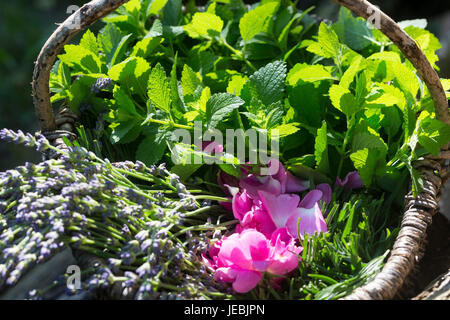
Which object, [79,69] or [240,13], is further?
[240,13]

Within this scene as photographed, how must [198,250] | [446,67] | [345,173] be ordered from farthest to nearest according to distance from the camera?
[446,67]
[345,173]
[198,250]

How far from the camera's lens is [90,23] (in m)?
0.70

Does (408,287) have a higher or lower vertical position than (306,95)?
lower

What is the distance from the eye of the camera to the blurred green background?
1.78 m

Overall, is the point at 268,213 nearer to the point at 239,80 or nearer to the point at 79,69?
the point at 239,80

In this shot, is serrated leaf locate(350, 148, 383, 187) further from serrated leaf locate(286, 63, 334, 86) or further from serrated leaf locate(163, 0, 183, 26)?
serrated leaf locate(163, 0, 183, 26)

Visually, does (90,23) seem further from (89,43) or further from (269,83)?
(269,83)

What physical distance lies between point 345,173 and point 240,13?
386 millimetres

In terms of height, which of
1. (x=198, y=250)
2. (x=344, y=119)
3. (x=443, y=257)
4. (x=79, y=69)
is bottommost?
(x=443, y=257)

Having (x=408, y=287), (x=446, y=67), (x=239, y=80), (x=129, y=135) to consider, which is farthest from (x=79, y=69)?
(x=446, y=67)

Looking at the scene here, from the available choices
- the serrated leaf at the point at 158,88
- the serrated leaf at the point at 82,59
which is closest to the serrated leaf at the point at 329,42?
the serrated leaf at the point at 158,88

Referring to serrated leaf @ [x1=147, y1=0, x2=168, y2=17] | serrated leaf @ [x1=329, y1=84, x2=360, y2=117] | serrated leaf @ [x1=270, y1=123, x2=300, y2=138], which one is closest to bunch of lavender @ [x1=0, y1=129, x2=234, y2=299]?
Result: serrated leaf @ [x1=270, y1=123, x2=300, y2=138]

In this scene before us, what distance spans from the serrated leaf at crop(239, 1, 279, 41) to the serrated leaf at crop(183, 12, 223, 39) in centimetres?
4

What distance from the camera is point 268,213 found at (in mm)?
683
